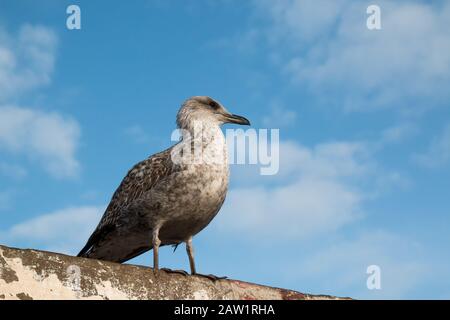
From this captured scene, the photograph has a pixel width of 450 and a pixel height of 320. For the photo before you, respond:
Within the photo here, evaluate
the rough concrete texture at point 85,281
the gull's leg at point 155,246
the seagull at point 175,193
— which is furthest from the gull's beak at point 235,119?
the rough concrete texture at point 85,281

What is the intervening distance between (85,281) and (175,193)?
8.11 ft

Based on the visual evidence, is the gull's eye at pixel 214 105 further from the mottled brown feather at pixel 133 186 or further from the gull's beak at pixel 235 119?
the mottled brown feather at pixel 133 186

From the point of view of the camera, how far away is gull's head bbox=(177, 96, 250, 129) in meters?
9.98

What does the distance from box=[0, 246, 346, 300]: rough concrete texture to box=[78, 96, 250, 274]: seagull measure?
1034 mm

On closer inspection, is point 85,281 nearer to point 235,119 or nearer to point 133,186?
point 133,186

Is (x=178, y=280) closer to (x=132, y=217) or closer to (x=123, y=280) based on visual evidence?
(x=123, y=280)

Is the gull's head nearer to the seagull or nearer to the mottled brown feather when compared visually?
the seagull

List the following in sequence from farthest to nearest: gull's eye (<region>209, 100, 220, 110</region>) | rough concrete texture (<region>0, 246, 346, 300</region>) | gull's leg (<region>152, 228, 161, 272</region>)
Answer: gull's eye (<region>209, 100, 220, 110</region>) < gull's leg (<region>152, 228, 161, 272</region>) < rough concrete texture (<region>0, 246, 346, 300</region>)

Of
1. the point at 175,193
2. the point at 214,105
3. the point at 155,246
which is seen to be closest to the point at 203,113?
the point at 214,105

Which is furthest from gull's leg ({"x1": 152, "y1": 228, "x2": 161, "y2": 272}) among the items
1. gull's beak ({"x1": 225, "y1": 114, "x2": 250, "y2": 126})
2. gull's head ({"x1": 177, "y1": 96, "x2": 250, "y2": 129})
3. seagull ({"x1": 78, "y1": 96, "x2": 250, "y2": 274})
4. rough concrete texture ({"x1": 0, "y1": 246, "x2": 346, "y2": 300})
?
gull's beak ({"x1": 225, "y1": 114, "x2": 250, "y2": 126})

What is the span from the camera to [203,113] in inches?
396
